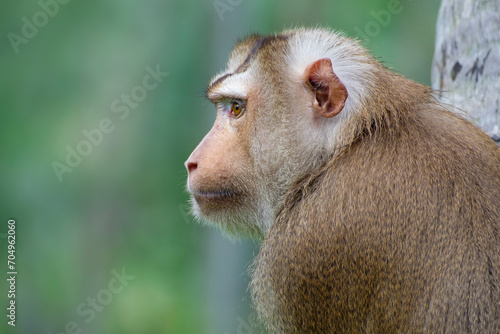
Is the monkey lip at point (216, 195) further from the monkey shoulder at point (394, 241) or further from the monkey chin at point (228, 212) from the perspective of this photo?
the monkey shoulder at point (394, 241)

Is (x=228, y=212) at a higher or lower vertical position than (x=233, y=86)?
lower

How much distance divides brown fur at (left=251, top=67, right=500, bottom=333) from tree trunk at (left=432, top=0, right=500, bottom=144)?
4.53ft

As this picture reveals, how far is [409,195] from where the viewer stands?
14.0 feet

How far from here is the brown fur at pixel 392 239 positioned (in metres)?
4.09

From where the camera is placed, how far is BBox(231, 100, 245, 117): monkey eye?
530 centimetres

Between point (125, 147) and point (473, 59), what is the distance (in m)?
11.3

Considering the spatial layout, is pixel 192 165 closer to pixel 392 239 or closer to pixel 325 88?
pixel 325 88

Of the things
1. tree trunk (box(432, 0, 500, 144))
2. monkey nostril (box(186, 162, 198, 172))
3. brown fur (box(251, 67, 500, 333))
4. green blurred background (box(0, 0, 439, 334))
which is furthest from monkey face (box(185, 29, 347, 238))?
green blurred background (box(0, 0, 439, 334))

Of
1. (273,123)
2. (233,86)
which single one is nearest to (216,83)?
(233,86)

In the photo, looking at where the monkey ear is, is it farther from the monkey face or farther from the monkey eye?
the monkey eye

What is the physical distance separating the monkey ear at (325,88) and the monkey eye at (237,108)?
670 millimetres

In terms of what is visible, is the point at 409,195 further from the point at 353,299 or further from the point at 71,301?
the point at 71,301

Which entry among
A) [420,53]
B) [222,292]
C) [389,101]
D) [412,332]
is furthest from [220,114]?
[420,53]

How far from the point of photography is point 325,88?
491 cm
